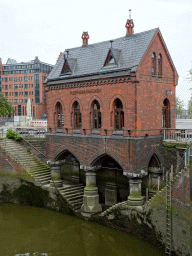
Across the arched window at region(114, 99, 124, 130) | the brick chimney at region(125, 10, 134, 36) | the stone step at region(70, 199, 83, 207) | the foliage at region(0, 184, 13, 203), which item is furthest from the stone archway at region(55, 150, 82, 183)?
the brick chimney at region(125, 10, 134, 36)

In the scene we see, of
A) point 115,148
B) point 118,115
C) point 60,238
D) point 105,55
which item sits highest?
point 105,55

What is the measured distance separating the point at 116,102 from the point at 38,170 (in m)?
9.03

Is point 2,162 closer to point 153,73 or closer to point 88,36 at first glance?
point 88,36

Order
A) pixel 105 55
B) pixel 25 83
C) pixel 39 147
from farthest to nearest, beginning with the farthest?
pixel 25 83 → pixel 39 147 → pixel 105 55

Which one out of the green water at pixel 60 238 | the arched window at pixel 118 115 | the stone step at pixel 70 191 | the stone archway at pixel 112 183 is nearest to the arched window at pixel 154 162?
the stone archway at pixel 112 183

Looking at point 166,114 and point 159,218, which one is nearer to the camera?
point 159,218

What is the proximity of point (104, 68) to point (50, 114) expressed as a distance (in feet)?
19.7

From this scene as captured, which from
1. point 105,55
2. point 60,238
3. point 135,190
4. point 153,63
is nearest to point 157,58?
point 153,63

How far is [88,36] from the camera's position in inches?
920

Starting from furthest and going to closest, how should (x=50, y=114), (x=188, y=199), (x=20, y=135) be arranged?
(x=20, y=135) < (x=50, y=114) < (x=188, y=199)

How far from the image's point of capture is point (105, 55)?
2017 cm

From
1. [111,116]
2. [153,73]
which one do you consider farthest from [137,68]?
[111,116]

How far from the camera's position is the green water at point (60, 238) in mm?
15844

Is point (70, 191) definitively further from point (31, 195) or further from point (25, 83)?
point (25, 83)
